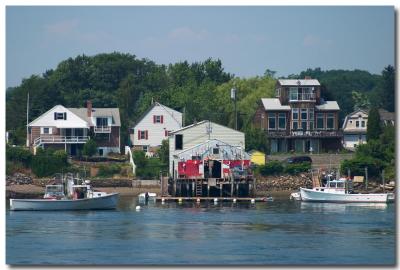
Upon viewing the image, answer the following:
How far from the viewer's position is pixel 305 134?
8488 centimetres

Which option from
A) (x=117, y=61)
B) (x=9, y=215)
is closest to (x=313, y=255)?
(x=9, y=215)

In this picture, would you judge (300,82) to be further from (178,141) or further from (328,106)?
(178,141)

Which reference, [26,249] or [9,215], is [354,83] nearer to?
[9,215]

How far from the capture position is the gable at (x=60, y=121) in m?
83.5

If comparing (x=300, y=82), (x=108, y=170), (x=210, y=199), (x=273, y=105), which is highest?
(x=300, y=82)

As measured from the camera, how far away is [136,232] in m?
46.5

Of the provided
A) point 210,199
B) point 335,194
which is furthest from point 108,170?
point 335,194

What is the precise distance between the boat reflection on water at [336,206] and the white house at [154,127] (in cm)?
2205

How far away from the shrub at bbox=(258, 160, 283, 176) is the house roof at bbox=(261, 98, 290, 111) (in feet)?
36.5

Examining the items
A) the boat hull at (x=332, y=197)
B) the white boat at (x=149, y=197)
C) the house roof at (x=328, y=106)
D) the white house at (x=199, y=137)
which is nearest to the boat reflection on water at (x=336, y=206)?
the boat hull at (x=332, y=197)

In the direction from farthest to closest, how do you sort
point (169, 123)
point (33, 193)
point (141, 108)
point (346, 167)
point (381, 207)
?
point (141, 108), point (169, 123), point (346, 167), point (33, 193), point (381, 207)

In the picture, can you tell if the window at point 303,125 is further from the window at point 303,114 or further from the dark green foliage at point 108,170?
the dark green foliage at point 108,170

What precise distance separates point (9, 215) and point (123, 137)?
32.5 metres

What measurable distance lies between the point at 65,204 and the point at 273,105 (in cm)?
3098
